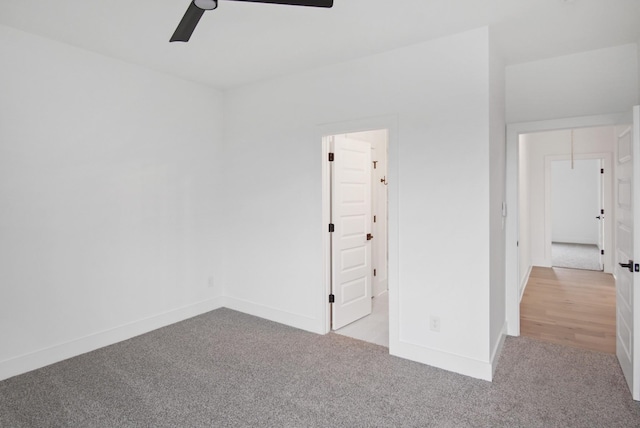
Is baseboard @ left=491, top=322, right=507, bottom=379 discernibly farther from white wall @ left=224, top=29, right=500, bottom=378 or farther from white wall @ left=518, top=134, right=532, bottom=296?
white wall @ left=518, top=134, right=532, bottom=296

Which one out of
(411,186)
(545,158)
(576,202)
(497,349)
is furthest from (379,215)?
(576,202)

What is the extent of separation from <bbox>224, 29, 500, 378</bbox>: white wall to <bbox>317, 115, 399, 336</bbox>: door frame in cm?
1

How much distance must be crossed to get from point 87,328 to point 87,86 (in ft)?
7.11

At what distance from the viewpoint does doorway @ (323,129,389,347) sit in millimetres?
3770

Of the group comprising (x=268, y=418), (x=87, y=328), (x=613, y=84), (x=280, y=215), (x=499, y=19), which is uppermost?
(x=499, y=19)

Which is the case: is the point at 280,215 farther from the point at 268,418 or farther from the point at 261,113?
the point at 268,418

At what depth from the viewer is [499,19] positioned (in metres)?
2.60

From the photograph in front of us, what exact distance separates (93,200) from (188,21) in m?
2.11

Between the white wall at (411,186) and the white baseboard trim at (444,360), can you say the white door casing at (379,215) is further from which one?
the white baseboard trim at (444,360)

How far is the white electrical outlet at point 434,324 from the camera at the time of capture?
2975 millimetres

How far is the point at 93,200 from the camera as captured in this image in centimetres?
329

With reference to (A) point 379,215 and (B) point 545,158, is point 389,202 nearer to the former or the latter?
(A) point 379,215

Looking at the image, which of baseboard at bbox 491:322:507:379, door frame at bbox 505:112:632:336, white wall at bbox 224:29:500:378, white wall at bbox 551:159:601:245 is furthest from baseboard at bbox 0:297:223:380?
white wall at bbox 551:159:601:245

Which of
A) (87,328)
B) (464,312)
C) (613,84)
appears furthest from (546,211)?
(87,328)
